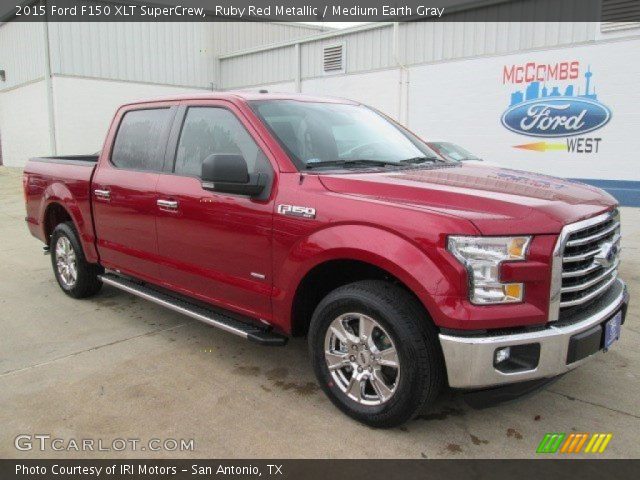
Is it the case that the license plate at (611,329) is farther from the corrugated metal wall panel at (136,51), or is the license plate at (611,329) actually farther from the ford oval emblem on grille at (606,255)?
the corrugated metal wall panel at (136,51)

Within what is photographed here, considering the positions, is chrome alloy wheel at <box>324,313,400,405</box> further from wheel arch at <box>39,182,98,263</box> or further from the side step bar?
wheel arch at <box>39,182,98,263</box>

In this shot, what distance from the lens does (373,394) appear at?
3094mm

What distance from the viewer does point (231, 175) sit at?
129 inches

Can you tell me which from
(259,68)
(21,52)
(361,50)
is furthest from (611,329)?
(21,52)

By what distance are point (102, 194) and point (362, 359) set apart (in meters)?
2.87

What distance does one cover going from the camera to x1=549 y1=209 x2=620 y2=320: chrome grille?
263 cm

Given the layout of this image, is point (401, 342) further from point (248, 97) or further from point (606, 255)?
point (248, 97)

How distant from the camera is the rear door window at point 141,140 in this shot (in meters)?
4.34

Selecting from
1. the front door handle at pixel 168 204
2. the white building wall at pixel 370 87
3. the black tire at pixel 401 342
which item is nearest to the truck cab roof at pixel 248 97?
the front door handle at pixel 168 204

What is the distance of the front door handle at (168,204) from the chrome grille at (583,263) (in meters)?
2.54

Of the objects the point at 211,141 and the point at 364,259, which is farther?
the point at 211,141

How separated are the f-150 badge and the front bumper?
3.27ft

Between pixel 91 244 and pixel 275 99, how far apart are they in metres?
2.33
